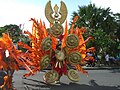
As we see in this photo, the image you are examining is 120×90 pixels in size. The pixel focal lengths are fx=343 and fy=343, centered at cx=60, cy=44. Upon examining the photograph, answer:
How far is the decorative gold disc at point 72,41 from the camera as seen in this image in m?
13.9

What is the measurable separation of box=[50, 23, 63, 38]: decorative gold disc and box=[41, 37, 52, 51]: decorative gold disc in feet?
1.04

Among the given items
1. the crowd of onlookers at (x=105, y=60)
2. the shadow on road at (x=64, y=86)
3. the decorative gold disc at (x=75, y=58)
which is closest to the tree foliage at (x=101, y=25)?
the crowd of onlookers at (x=105, y=60)

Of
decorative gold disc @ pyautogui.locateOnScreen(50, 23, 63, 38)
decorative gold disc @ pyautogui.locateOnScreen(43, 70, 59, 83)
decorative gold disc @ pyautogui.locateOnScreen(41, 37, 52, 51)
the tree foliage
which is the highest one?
the tree foliage

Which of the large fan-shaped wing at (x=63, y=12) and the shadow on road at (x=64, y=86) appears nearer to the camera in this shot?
the large fan-shaped wing at (x=63, y=12)

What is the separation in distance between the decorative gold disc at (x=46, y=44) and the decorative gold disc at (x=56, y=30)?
0.32 m

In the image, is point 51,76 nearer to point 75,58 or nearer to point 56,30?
point 75,58

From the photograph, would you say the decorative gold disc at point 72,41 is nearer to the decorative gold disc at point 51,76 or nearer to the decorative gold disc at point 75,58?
the decorative gold disc at point 75,58

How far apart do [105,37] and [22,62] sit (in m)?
19.7

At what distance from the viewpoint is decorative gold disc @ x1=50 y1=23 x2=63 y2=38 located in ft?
45.2

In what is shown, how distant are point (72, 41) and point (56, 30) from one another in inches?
30.9

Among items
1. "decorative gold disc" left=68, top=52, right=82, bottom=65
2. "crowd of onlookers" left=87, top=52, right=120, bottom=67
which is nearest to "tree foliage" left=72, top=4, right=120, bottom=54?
"crowd of onlookers" left=87, top=52, right=120, bottom=67

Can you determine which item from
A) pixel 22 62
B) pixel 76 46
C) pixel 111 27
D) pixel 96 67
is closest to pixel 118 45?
pixel 111 27

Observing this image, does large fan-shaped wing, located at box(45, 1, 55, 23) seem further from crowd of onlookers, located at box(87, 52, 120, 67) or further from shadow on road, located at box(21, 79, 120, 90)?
crowd of onlookers, located at box(87, 52, 120, 67)

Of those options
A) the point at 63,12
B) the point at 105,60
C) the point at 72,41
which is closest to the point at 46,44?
the point at 72,41
